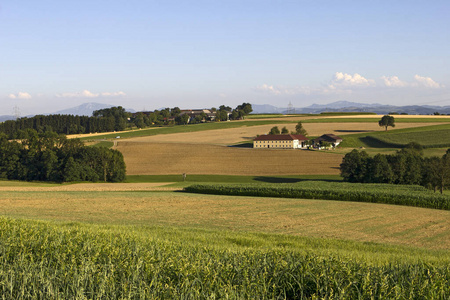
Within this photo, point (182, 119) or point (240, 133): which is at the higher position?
point (182, 119)

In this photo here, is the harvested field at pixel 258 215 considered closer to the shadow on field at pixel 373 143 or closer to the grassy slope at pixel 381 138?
the shadow on field at pixel 373 143

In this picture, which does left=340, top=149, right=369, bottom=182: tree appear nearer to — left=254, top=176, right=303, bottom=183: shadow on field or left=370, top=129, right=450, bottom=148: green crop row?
left=254, top=176, right=303, bottom=183: shadow on field

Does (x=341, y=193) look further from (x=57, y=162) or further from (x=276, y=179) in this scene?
(x=57, y=162)

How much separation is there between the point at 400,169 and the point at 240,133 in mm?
83973

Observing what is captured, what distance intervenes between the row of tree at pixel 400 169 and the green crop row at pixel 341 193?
9.67 metres

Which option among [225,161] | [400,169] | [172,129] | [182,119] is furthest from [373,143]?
[182,119]

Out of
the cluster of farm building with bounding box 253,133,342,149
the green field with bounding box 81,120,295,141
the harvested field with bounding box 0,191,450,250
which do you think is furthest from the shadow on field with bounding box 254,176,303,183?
the green field with bounding box 81,120,295,141

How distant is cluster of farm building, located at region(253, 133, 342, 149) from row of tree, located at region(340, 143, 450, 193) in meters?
38.0

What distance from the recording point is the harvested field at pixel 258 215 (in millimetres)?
24562

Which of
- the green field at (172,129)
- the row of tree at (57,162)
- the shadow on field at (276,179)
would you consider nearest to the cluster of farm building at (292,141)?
the shadow on field at (276,179)

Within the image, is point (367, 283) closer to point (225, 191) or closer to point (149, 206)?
point (149, 206)

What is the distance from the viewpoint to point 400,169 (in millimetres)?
61812

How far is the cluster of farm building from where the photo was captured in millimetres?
106812

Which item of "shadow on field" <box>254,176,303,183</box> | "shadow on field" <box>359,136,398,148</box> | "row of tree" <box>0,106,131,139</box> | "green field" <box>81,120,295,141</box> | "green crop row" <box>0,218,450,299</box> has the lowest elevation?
"shadow on field" <box>254,176,303,183</box>
